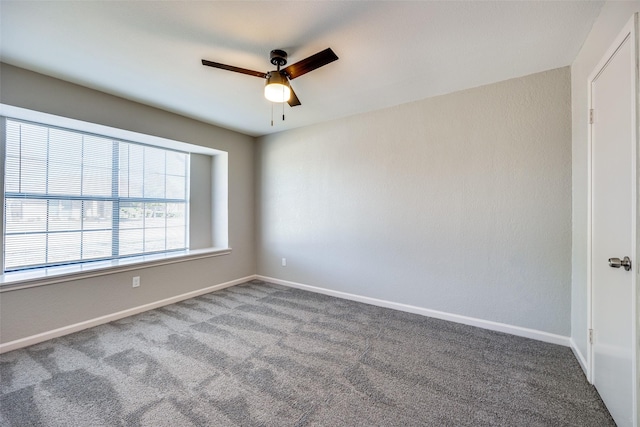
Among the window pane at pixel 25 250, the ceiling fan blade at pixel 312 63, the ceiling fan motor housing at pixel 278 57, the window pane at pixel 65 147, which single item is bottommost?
the window pane at pixel 25 250

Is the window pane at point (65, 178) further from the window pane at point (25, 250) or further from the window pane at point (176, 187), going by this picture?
the window pane at point (176, 187)

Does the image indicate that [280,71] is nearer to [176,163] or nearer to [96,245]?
[176,163]

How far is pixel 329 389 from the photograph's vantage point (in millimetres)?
1816

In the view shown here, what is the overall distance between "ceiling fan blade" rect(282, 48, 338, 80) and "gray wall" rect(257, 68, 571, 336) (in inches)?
65.1

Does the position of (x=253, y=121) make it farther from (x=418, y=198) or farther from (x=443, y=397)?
(x=443, y=397)

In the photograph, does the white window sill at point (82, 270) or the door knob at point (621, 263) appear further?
the white window sill at point (82, 270)

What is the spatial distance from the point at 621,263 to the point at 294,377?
2126 mm

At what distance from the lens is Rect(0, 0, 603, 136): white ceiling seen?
5.56 ft

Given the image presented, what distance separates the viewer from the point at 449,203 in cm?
290

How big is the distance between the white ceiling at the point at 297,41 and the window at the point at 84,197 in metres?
0.77

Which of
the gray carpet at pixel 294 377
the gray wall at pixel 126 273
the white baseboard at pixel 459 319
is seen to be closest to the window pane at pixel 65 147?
the gray wall at pixel 126 273

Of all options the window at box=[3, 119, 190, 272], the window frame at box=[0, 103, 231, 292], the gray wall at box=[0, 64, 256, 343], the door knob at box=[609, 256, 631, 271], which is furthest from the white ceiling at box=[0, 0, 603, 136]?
the door knob at box=[609, 256, 631, 271]

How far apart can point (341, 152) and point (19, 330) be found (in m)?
3.81

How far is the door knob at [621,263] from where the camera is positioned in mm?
1374
